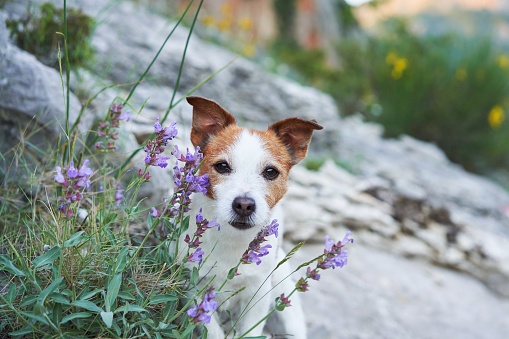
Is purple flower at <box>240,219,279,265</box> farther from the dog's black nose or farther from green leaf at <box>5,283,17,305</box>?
green leaf at <box>5,283,17,305</box>

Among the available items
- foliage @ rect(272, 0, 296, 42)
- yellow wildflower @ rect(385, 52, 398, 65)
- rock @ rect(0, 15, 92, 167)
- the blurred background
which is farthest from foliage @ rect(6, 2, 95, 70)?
foliage @ rect(272, 0, 296, 42)

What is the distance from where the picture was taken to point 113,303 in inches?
63.1

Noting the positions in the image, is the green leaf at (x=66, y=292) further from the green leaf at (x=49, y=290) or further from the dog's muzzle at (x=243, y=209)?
the dog's muzzle at (x=243, y=209)

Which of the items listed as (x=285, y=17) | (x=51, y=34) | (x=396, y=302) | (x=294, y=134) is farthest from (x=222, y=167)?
(x=285, y=17)

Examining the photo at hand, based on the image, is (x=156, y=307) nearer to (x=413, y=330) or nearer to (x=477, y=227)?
(x=413, y=330)

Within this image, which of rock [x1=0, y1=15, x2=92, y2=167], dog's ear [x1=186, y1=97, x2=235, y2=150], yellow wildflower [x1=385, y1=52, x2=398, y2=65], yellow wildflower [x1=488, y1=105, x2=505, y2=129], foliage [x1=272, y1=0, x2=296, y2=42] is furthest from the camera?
foliage [x1=272, y1=0, x2=296, y2=42]

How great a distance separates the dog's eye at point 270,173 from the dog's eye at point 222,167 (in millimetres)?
187

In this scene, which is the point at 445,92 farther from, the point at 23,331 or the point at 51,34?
the point at 23,331

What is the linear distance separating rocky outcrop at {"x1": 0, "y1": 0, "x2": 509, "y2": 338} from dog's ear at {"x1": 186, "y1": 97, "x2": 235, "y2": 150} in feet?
2.25

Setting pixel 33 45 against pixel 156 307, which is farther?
pixel 33 45

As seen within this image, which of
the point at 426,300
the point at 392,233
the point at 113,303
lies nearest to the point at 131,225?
the point at 113,303

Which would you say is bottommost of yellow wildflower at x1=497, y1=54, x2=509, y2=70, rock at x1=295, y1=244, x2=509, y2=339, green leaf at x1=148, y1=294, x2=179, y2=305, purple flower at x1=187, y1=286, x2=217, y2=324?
Result: rock at x1=295, y1=244, x2=509, y2=339

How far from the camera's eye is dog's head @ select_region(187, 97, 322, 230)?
1.89 metres

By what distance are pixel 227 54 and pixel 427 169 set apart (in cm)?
440
